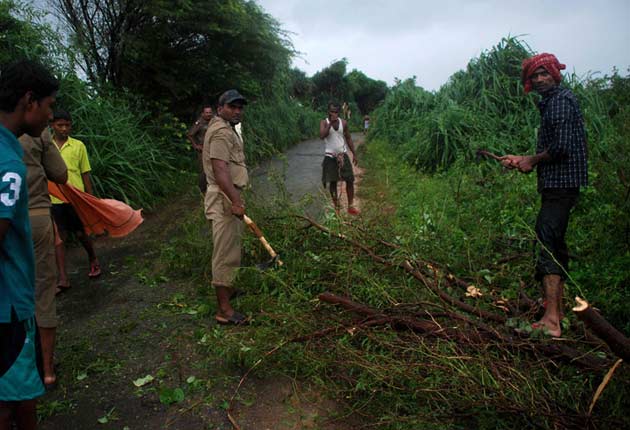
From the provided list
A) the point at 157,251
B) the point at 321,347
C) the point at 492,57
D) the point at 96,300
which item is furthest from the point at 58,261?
the point at 492,57

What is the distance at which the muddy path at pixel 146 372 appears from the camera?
2656 mm

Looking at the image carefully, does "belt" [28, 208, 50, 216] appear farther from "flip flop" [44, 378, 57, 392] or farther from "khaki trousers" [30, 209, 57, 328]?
"flip flop" [44, 378, 57, 392]

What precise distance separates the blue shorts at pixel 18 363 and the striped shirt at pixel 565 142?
300 centimetres

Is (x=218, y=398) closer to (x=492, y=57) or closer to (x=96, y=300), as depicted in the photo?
(x=96, y=300)

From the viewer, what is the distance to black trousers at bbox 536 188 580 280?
2.97 metres

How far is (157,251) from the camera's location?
5.65m

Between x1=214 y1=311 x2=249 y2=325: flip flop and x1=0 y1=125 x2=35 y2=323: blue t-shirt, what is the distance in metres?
1.88

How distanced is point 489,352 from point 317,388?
103 centimetres

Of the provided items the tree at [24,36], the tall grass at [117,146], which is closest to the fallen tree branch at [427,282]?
the tall grass at [117,146]

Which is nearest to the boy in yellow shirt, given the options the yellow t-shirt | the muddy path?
the yellow t-shirt

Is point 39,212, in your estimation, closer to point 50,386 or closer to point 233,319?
point 50,386

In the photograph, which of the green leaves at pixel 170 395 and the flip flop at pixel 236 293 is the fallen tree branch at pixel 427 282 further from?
the green leaves at pixel 170 395

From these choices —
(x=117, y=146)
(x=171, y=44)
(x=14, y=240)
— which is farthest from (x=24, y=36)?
(x=14, y=240)

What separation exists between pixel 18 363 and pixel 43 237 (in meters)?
1.27
